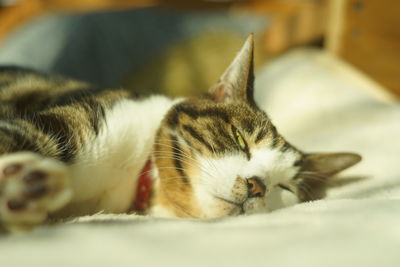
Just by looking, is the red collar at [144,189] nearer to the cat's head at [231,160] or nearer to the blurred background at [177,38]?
the cat's head at [231,160]

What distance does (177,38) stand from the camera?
228 centimetres

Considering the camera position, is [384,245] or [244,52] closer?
[384,245]

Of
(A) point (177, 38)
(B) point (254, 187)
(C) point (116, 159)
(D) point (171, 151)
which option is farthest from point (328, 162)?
(A) point (177, 38)

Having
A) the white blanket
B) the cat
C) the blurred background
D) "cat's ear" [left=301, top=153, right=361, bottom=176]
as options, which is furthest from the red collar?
the blurred background

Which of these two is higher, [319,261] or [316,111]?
Result: [316,111]

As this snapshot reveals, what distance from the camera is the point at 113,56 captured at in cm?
208

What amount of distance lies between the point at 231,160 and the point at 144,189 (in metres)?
0.24

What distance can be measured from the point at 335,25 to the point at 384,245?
4.63ft

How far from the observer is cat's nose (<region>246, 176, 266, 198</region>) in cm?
76

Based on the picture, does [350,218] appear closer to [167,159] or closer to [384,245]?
[384,245]

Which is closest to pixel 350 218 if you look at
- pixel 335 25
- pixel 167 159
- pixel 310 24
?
pixel 167 159

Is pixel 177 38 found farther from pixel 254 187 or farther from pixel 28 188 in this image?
pixel 28 188

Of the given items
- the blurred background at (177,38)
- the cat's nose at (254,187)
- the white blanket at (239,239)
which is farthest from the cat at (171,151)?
the blurred background at (177,38)

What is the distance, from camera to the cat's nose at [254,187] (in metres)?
0.76
